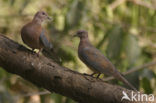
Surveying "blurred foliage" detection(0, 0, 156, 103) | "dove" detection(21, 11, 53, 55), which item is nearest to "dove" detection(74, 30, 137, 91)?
"dove" detection(21, 11, 53, 55)

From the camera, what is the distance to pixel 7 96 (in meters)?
5.30

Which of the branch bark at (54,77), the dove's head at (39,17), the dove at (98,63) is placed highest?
the dove's head at (39,17)

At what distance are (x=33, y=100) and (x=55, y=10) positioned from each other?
1902 millimetres

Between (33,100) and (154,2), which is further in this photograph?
Result: (154,2)

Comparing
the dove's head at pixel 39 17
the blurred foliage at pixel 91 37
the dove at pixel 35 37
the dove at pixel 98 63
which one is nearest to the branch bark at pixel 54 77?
the dove at pixel 35 37

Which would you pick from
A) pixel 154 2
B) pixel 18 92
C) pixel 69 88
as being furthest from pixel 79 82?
pixel 154 2

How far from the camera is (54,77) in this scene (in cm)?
381

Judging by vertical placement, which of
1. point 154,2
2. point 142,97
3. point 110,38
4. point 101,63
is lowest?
point 142,97

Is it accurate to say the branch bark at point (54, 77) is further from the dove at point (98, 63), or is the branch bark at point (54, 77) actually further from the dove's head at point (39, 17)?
the dove's head at point (39, 17)

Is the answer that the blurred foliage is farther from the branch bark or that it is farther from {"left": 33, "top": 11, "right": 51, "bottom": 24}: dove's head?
the branch bark

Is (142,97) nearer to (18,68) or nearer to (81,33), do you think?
(18,68)

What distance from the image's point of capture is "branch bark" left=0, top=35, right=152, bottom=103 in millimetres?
3691

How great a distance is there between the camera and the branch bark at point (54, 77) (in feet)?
12.1

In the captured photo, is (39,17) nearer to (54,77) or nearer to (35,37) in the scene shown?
(35,37)
